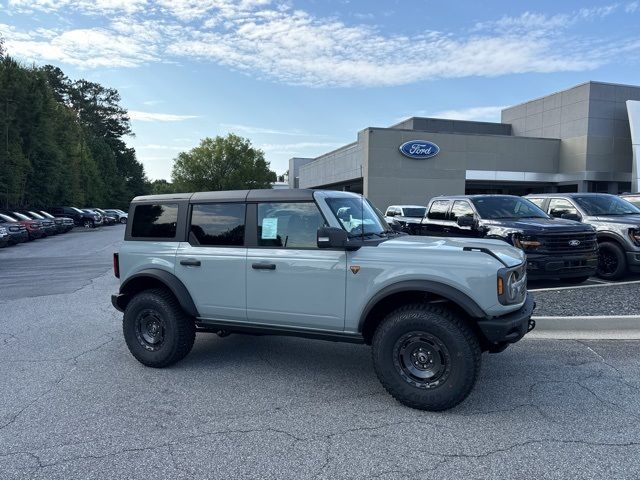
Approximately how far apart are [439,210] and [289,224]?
22.3 ft

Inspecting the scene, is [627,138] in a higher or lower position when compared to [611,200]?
higher

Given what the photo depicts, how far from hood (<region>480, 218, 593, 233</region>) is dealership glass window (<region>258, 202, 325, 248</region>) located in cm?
526

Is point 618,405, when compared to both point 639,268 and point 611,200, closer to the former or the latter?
point 639,268

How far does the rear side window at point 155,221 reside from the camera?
5.18 metres

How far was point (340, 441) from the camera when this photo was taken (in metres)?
3.48

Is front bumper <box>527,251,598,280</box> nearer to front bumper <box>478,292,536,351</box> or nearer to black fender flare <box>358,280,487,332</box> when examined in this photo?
front bumper <box>478,292,536,351</box>

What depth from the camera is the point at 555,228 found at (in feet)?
27.0

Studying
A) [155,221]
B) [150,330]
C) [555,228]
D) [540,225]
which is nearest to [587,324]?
[555,228]

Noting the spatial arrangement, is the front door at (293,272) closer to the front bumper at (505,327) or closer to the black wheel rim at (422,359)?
the black wheel rim at (422,359)

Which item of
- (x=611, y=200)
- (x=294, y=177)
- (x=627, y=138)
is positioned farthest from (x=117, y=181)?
(x=611, y=200)

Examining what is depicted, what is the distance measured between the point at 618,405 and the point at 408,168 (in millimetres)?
30612

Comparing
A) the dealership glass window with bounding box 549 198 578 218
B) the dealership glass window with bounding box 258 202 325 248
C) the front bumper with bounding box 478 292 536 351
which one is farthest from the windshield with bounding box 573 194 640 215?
the dealership glass window with bounding box 258 202 325 248

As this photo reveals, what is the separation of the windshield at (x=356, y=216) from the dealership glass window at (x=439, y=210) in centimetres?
563

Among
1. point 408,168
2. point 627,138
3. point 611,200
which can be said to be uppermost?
point 627,138
